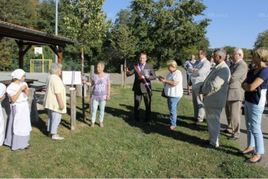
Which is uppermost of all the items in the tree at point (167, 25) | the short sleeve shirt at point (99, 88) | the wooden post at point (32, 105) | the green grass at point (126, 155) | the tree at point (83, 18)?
the tree at point (167, 25)

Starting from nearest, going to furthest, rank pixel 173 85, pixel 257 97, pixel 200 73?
pixel 257 97 → pixel 173 85 → pixel 200 73

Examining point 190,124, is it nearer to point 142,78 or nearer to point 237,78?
point 142,78

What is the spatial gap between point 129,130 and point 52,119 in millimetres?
1830

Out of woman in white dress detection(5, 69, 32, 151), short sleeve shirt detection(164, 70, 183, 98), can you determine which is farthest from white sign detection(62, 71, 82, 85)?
short sleeve shirt detection(164, 70, 183, 98)

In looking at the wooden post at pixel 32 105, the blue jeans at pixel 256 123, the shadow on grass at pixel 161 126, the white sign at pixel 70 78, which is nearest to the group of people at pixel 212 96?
the blue jeans at pixel 256 123

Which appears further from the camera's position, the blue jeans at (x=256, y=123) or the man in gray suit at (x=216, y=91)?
the man in gray suit at (x=216, y=91)

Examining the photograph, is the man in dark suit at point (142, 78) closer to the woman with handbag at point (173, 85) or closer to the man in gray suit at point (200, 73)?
the woman with handbag at point (173, 85)

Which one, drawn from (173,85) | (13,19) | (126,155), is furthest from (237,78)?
(13,19)

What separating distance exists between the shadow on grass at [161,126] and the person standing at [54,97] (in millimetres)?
2056

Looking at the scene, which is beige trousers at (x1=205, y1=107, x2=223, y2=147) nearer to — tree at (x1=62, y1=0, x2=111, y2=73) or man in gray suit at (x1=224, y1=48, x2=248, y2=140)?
man in gray suit at (x1=224, y1=48, x2=248, y2=140)

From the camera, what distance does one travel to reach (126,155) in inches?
165

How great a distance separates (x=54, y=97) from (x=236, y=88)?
12.6ft

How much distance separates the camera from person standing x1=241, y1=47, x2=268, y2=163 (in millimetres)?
3643

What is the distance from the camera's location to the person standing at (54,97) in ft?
15.4
